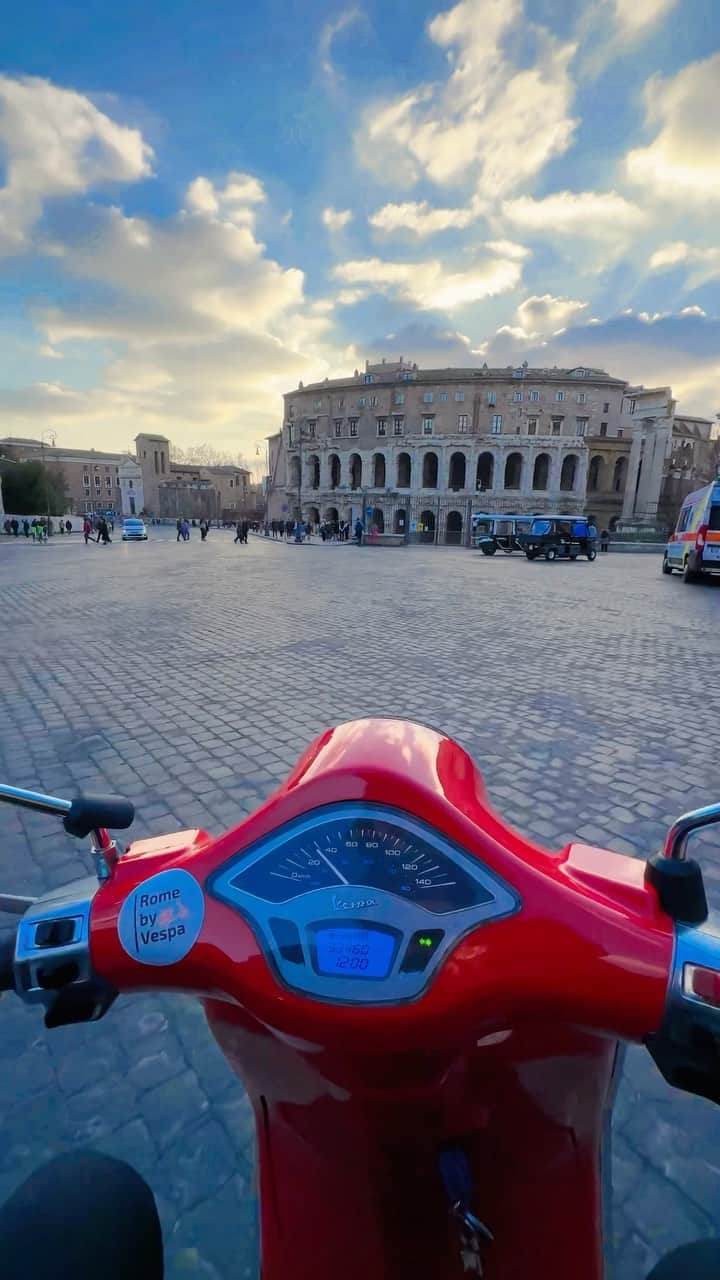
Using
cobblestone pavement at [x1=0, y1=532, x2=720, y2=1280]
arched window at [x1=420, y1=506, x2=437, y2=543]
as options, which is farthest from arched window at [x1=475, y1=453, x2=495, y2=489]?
cobblestone pavement at [x1=0, y1=532, x2=720, y2=1280]

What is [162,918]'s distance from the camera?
1023 millimetres

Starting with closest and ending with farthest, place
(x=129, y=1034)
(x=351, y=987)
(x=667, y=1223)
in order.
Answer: (x=351, y=987) → (x=667, y=1223) → (x=129, y=1034)

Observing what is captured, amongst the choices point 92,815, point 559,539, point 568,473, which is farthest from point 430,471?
point 92,815

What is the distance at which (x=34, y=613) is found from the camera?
10789mm

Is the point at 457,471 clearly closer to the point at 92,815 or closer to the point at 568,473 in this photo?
the point at 568,473

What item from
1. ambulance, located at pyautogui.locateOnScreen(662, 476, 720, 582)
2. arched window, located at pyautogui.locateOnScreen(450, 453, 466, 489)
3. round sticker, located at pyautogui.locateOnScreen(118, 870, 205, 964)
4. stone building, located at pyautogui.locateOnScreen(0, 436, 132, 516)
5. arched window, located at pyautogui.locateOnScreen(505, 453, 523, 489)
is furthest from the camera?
stone building, located at pyautogui.locateOnScreen(0, 436, 132, 516)

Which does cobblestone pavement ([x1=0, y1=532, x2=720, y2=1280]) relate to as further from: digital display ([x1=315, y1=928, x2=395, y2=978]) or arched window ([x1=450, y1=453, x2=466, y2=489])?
arched window ([x1=450, y1=453, x2=466, y2=489])

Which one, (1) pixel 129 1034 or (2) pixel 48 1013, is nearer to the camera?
(2) pixel 48 1013

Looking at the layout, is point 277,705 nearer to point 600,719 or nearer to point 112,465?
point 600,719

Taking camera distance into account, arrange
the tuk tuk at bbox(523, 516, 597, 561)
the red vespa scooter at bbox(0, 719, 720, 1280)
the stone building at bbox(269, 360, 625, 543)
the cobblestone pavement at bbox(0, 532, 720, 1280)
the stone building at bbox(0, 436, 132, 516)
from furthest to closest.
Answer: the stone building at bbox(0, 436, 132, 516), the stone building at bbox(269, 360, 625, 543), the tuk tuk at bbox(523, 516, 597, 561), the cobblestone pavement at bbox(0, 532, 720, 1280), the red vespa scooter at bbox(0, 719, 720, 1280)

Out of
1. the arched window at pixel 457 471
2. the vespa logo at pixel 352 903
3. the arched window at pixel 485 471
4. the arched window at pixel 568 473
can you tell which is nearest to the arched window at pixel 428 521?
the arched window at pixel 457 471

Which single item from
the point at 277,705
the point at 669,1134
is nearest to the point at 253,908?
the point at 669,1134

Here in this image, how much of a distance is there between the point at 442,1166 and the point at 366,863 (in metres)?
0.53

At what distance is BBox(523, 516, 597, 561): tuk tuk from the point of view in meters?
28.4
